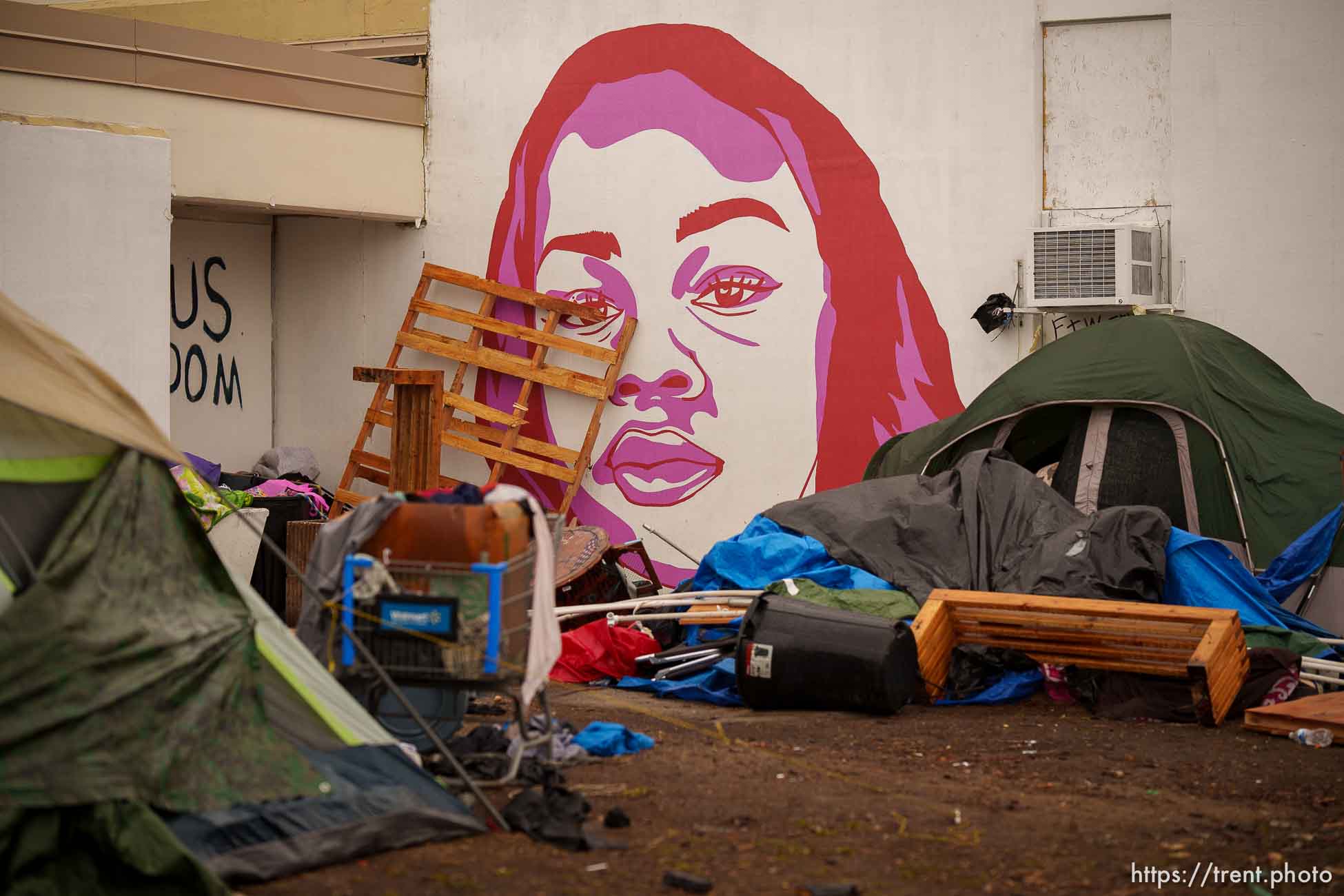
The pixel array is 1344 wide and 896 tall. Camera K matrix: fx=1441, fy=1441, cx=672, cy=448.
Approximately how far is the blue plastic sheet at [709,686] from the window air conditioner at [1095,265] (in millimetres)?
3663

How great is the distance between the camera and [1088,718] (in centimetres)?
671

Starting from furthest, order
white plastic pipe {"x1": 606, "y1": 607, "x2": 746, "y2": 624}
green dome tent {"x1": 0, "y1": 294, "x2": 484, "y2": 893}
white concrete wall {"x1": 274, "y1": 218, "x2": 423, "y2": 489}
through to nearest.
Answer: white concrete wall {"x1": 274, "y1": 218, "x2": 423, "y2": 489} → white plastic pipe {"x1": 606, "y1": 607, "x2": 746, "y2": 624} → green dome tent {"x1": 0, "y1": 294, "x2": 484, "y2": 893}

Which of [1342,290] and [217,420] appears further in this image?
[217,420]

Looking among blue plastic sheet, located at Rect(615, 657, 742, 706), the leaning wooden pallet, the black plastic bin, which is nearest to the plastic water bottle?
blue plastic sheet, located at Rect(615, 657, 742, 706)

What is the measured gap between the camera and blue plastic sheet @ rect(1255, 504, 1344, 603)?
25.3 ft

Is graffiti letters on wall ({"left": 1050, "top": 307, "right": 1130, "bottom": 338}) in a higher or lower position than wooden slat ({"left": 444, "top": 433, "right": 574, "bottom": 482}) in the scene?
higher

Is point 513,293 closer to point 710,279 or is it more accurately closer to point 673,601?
point 710,279

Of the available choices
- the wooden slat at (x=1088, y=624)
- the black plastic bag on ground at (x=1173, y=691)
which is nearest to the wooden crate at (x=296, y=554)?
the wooden slat at (x=1088, y=624)

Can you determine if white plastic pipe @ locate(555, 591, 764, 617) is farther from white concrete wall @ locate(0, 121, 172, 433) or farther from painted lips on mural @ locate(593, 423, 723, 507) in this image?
white concrete wall @ locate(0, 121, 172, 433)

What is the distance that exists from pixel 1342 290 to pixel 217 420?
28.1 ft

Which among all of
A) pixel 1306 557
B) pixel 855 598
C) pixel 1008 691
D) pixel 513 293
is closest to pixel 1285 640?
pixel 1306 557

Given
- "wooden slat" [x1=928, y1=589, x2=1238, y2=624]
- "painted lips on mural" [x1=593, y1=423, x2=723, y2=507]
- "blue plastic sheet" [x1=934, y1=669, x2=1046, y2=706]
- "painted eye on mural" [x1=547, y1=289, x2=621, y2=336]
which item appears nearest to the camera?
"wooden slat" [x1=928, y1=589, x2=1238, y2=624]

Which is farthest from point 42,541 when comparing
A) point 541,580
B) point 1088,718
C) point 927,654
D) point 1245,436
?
point 1245,436

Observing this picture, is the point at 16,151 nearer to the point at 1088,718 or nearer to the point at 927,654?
the point at 927,654
